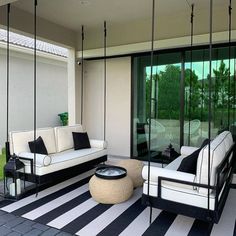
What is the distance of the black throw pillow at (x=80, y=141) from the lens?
4.95m

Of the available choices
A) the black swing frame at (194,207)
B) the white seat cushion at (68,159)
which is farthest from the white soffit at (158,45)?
the black swing frame at (194,207)

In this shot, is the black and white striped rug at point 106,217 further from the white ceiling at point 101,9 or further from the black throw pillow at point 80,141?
the white ceiling at point 101,9

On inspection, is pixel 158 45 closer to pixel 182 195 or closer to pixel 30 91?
pixel 182 195

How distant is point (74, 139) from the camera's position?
16.4 feet

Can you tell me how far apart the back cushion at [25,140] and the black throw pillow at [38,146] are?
74mm

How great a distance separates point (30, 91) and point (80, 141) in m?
4.10

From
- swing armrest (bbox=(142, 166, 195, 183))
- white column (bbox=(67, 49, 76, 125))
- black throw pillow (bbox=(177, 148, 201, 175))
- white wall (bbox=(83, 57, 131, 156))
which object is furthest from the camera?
white column (bbox=(67, 49, 76, 125))

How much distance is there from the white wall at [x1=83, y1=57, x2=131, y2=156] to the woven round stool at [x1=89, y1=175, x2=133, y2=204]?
2686 millimetres

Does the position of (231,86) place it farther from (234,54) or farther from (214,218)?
(214,218)

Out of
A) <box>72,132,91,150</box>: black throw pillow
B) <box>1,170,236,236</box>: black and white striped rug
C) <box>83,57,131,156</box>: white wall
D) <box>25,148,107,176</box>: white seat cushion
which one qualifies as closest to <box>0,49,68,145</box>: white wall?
<box>83,57,131,156</box>: white wall

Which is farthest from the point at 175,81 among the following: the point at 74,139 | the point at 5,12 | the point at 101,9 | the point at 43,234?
the point at 43,234

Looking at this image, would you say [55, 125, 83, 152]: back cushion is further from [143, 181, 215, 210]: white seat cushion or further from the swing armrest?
[143, 181, 215, 210]: white seat cushion

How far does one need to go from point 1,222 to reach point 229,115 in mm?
4205

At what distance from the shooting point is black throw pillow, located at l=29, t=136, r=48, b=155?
4.04 metres
